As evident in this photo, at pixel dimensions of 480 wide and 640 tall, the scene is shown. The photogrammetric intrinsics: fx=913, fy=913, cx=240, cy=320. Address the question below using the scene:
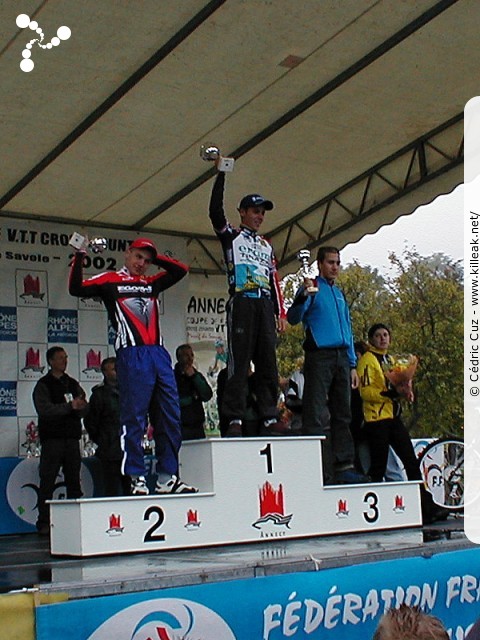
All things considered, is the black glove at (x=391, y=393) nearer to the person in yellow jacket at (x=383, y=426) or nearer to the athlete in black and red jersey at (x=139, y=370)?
the person in yellow jacket at (x=383, y=426)

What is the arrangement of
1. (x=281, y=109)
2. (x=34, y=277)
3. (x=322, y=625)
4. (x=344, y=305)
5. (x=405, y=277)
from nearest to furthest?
(x=322, y=625), (x=344, y=305), (x=281, y=109), (x=34, y=277), (x=405, y=277)

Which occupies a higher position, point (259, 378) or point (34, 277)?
→ point (34, 277)

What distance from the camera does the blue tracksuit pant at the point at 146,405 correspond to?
4.64 m

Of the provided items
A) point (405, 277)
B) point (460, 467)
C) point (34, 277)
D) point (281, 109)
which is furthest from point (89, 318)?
point (405, 277)

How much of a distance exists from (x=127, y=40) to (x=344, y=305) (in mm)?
2301

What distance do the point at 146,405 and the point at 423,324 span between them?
18945 millimetres

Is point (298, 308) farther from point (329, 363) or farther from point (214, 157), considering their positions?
point (214, 157)

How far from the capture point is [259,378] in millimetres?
5316

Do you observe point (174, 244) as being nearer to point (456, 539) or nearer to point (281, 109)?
point (281, 109)

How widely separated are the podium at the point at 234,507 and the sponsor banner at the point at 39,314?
3.86m

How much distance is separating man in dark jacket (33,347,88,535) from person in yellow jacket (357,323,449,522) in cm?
218

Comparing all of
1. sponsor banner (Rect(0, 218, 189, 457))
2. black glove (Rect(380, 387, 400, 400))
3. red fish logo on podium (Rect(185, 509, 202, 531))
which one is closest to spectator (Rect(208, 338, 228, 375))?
sponsor banner (Rect(0, 218, 189, 457))

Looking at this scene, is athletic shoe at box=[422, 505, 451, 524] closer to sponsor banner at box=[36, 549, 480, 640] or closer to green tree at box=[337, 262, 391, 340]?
sponsor banner at box=[36, 549, 480, 640]

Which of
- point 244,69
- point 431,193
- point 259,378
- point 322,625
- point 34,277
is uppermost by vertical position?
point 244,69
